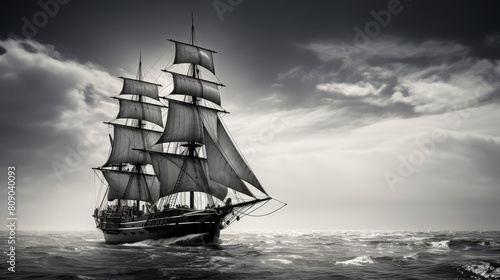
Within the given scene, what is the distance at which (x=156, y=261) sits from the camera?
32875 millimetres

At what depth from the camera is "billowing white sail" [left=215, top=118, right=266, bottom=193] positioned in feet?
166

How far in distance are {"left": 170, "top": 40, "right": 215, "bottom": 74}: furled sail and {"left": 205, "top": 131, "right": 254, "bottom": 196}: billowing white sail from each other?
1878cm

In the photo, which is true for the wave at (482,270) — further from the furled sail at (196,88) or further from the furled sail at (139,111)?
the furled sail at (139,111)

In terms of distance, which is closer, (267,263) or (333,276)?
(333,276)

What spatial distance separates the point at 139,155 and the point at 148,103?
1131cm

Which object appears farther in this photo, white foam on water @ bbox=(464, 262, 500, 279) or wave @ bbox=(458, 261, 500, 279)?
wave @ bbox=(458, 261, 500, 279)

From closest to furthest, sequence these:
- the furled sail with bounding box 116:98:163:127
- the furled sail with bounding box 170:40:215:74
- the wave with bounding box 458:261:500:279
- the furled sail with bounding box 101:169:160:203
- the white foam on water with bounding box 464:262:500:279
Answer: the white foam on water with bounding box 464:262:500:279 < the wave with bounding box 458:261:500:279 < the furled sail with bounding box 170:40:215:74 < the furled sail with bounding box 101:169:160:203 < the furled sail with bounding box 116:98:163:127

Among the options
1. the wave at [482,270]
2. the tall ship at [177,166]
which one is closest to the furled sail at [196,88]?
the tall ship at [177,166]

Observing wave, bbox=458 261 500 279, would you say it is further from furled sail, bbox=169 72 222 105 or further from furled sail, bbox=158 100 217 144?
furled sail, bbox=169 72 222 105

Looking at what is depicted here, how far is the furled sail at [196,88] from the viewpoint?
65.9 m

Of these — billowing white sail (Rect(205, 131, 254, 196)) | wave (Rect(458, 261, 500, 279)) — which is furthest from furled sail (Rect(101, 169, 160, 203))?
wave (Rect(458, 261, 500, 279))

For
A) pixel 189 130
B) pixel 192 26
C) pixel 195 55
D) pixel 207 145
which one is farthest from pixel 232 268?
pixel 192 26

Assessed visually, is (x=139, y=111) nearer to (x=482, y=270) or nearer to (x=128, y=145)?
(x=128, y=145)

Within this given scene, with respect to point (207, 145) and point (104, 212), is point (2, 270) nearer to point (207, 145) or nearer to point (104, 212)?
point (207, 145)
